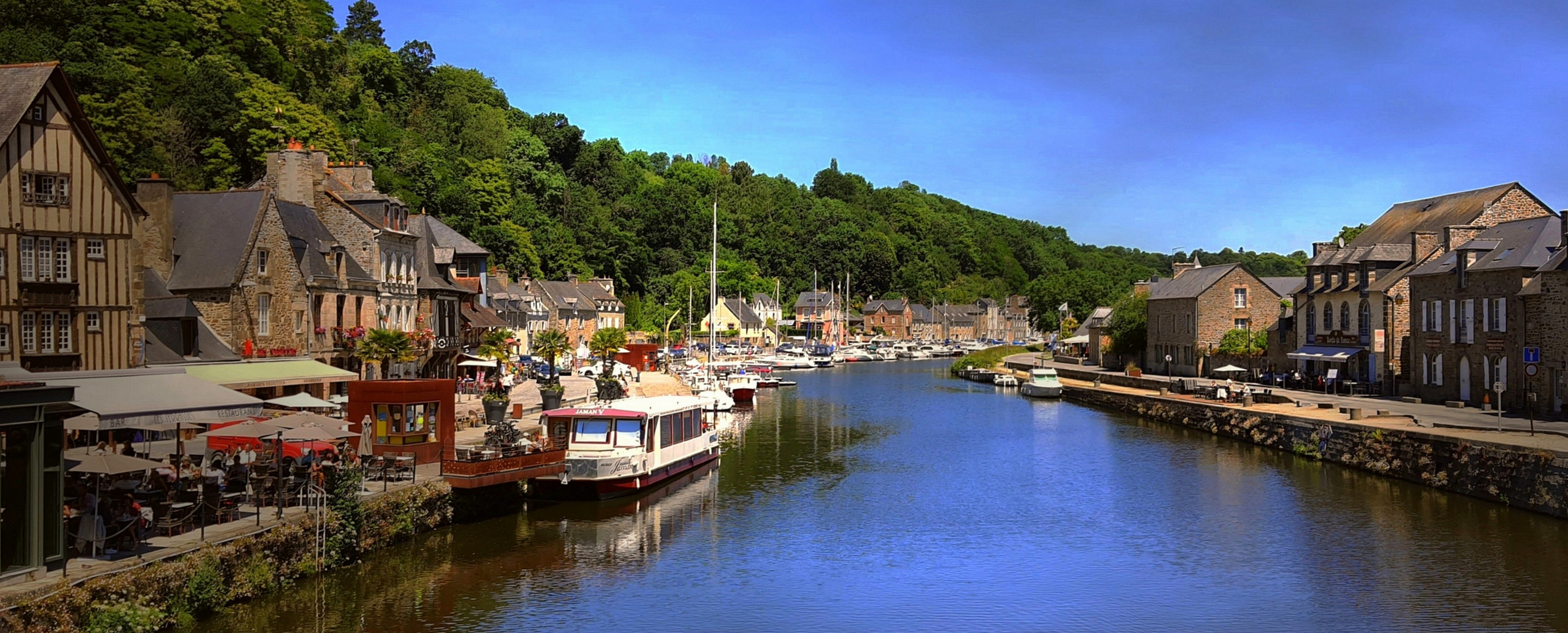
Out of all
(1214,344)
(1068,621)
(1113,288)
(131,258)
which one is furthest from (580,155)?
(1068,621)

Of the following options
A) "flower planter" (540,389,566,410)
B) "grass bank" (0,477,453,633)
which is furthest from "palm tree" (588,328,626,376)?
"grass bank" (0,477,453,633)

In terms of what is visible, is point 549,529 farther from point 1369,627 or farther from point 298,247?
point 1369,627

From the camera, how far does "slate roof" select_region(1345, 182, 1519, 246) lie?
49.9 meters

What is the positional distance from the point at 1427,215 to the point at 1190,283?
58.5 ft

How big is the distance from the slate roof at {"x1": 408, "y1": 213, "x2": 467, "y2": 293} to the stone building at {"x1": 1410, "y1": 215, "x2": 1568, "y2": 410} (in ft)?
123

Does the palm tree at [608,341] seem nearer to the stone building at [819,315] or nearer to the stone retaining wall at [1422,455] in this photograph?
the stone retaining wall at [1422,455]

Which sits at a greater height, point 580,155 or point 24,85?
point 580,155

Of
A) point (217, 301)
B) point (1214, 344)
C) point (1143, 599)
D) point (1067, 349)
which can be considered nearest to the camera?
point (1143, 599)

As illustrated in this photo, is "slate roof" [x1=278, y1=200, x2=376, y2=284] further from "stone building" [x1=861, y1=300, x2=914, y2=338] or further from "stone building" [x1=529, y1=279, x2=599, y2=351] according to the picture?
"stone building" [x1=861, y1=300, x2=914, y2=338]

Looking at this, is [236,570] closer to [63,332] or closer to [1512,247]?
[63,332]

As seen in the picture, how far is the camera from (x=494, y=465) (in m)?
27.0

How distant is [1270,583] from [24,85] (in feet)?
89.5

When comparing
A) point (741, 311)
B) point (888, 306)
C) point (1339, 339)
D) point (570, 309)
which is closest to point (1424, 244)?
point (1339, 339)

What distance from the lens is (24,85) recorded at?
23.6 m
